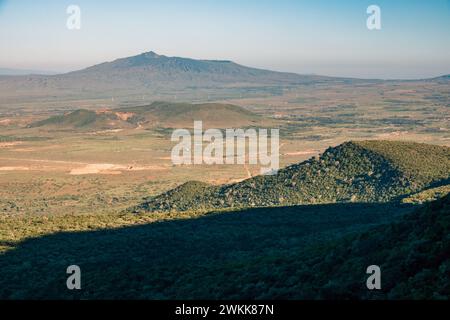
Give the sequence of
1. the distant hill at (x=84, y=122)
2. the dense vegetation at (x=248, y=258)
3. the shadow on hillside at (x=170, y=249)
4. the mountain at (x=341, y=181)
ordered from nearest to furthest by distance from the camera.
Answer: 1. the dense vegetation at (x=248, y=258)
2. the shadow on hillside at (x=170, y=249)
3. the mountain at (x=341, y=181)
4. the distant hill at (x=84, y=122)

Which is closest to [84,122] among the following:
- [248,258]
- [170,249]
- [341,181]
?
[341,181]

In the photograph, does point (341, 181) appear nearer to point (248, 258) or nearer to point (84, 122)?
point (248, 258)

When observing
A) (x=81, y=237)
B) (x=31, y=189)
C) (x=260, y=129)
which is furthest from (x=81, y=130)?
(x=81, y=237)

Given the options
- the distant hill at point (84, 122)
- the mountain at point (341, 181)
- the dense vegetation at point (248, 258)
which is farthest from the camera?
the distant hill at point (84, 122)

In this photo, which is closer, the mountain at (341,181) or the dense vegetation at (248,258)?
the dense vegetation at (248,258)

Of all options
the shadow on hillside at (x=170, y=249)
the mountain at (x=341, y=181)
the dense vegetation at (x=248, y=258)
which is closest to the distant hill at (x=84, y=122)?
the mountain at (x=341, y=181)

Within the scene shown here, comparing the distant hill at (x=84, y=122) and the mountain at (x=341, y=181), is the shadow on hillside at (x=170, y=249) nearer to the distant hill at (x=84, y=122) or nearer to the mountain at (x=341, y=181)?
the mountain at (x=341, y=181)
